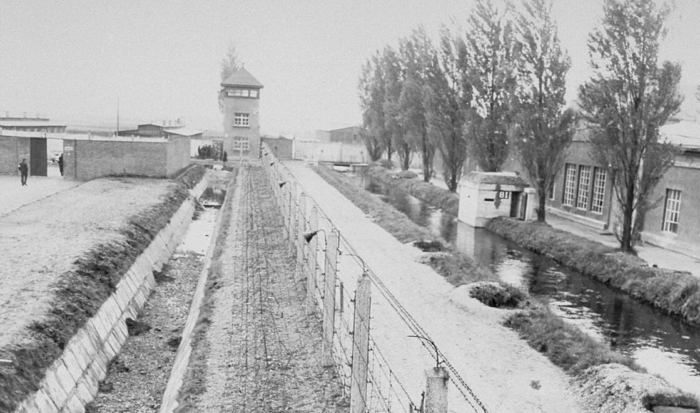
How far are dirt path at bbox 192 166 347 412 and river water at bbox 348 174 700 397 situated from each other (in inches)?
210

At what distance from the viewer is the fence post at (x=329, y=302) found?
30.4 ft

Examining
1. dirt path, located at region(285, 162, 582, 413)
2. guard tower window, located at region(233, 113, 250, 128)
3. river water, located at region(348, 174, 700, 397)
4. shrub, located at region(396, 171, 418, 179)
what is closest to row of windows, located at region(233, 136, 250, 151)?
guard tower window, located at region(233, 113, 250, 128)

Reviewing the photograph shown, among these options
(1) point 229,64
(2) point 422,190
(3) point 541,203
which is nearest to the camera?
(3) point 541,203

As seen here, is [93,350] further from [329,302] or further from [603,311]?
[603,311]

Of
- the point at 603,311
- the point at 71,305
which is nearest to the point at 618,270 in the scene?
the point at 603,311

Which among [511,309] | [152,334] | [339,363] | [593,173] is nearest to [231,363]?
[339,363]

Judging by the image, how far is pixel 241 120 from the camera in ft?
163

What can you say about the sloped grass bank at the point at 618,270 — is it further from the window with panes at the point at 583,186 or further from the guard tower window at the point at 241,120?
the guard tower window at the point at 241,120

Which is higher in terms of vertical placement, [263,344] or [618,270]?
[618,270]

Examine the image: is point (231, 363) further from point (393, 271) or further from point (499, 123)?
point (499, 123)

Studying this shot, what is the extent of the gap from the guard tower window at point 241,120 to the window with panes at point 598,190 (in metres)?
29.5

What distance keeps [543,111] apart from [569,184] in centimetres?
468

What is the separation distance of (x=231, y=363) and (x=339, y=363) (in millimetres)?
1399

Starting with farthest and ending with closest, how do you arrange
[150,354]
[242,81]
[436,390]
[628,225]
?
[242,81]
[628,225]
[150,354]
[436,390]
